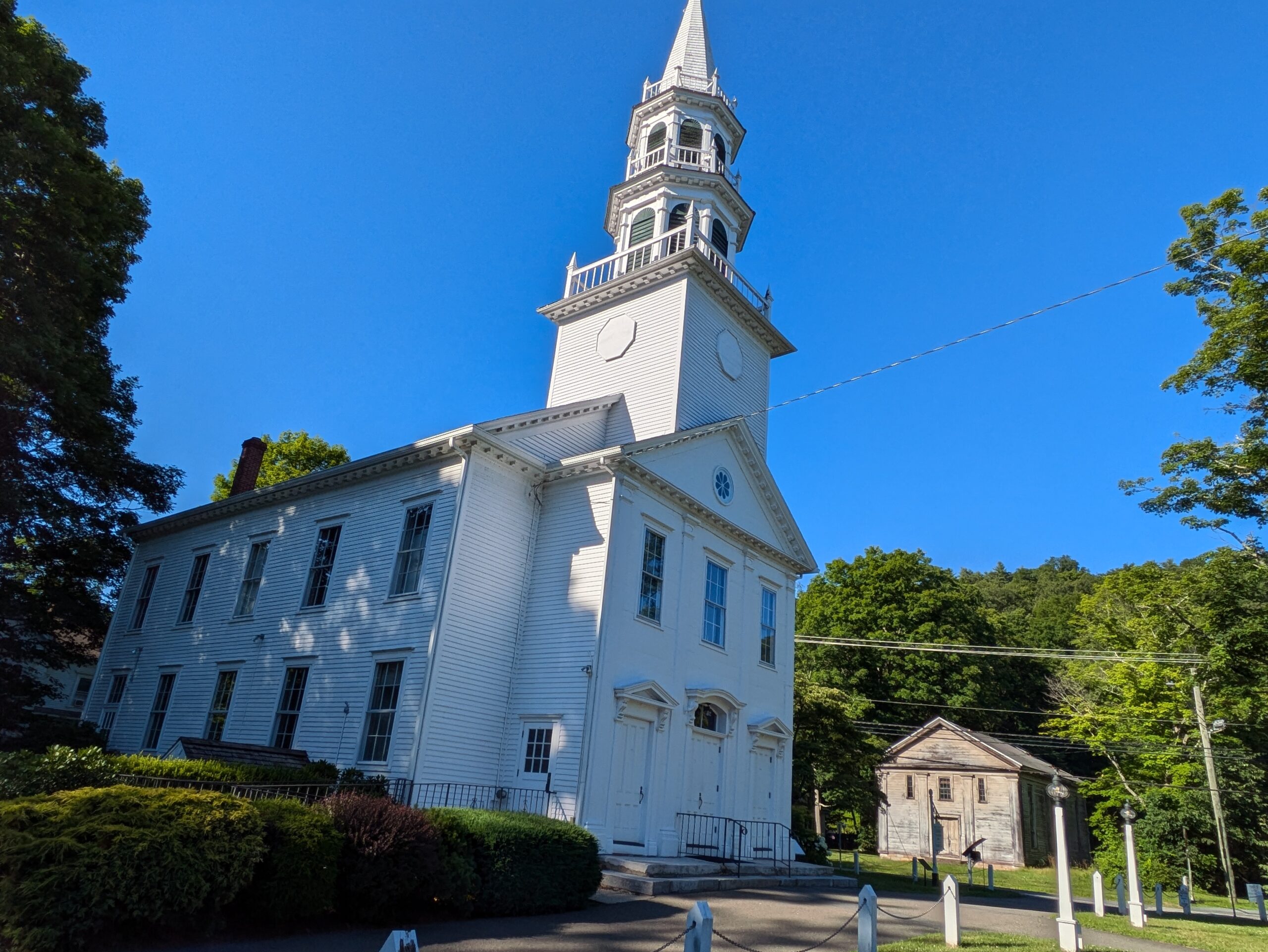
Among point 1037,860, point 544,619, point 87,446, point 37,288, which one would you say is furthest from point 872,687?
point 37,288

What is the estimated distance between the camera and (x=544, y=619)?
17531 mm

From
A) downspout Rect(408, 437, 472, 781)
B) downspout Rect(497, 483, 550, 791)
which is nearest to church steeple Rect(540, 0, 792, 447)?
downspout Rect(497, 483, 550, 791)

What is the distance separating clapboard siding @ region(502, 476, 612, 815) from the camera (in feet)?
52.7

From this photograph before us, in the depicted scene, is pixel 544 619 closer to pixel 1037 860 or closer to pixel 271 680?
pixel 271 680

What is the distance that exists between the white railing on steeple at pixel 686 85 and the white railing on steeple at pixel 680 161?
2004 millimetres

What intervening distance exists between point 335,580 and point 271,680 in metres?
2.86

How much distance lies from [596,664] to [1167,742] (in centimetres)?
2857

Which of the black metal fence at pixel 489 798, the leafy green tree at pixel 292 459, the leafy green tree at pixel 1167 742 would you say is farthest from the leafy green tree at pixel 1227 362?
the leafy green tree at pixel 292 459

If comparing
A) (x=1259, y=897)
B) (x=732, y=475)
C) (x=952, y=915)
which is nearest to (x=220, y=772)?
(x=952, y=915)

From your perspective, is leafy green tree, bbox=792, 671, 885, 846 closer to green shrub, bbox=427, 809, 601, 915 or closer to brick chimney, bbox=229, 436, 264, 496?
green shrub, bbox=427, 809, 601, 915

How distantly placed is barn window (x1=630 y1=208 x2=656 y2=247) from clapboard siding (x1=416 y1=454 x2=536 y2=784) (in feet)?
33.2

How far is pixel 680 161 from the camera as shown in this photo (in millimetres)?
25516

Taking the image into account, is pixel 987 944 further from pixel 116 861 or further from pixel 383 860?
pixel 116 861

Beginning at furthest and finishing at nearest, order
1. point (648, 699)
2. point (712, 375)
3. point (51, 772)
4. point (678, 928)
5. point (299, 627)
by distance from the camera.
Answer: point (712, 375) → point (299, 627) → point (648, 699) → point (678, 928) → point (51, 772)
